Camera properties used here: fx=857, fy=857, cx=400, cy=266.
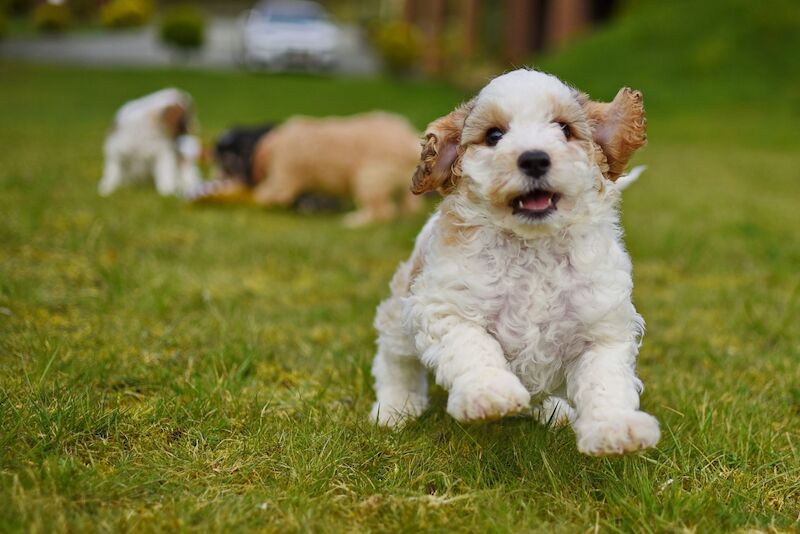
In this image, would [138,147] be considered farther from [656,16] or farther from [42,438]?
[656,16]

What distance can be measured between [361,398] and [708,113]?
17203 mm

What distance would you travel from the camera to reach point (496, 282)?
2.97 m

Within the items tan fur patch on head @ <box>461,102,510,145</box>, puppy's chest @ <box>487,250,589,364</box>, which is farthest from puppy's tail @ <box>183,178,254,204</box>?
puppy's chest @ <box>487,250,589,364</box>

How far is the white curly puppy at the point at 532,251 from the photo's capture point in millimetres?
2842

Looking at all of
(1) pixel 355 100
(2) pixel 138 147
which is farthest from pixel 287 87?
(2) pixel 138 147

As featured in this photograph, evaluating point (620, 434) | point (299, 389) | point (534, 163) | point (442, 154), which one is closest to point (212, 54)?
point (299, 389)

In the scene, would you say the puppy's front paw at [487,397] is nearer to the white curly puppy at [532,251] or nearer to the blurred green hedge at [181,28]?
the white curly puppy at [532,251]

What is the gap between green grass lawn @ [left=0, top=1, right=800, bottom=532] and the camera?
2.62m

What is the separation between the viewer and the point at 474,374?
2729 mm

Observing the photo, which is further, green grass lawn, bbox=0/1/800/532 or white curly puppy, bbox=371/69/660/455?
white curly puppy, bbox=371/69/660/455

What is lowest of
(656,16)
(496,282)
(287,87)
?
(287,87)

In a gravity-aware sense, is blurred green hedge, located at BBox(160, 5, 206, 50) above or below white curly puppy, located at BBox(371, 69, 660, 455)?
below

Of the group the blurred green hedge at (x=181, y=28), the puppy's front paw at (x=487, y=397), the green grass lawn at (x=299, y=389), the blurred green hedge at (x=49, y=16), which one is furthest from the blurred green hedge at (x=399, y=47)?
the puppy's front paw at (x=487, y=397)

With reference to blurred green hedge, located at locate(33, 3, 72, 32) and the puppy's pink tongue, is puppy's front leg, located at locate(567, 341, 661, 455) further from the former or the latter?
blurred green hedge, located at locate(33, 3, 72, 32)
